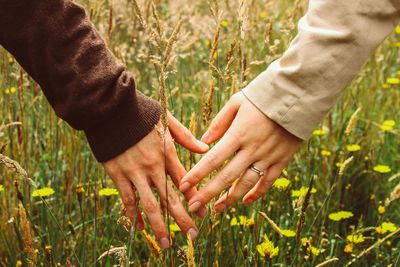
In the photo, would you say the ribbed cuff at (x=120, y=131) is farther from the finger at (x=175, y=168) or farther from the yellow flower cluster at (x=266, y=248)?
the yellow flower cluster at (x=266, y=248)

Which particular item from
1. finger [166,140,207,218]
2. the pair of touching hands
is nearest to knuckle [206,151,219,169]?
the pair of touching hands

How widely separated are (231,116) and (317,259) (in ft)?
2.47

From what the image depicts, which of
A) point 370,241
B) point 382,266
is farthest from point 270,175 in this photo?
point 370,241

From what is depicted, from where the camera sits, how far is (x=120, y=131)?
121cm

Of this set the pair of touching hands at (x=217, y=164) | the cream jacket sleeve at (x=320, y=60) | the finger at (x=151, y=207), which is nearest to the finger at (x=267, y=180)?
the pair of touching hands at (x=217, y=164)

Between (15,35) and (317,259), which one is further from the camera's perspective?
(317,259)

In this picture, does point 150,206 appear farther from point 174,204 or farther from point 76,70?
point 76,70

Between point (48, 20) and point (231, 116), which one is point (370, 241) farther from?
point (48, 20)

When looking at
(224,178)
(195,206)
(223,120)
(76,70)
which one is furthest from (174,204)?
(76,70)

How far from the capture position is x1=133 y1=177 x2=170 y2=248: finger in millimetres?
1223

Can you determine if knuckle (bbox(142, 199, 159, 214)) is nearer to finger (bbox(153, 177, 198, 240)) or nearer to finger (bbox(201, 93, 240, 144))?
finger (bbox(153, 177, 198, 240))

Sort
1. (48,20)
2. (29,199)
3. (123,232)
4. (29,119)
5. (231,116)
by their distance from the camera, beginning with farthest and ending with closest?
(29,119) < (29,199) < (123,232) < (231,116) < (48,20)

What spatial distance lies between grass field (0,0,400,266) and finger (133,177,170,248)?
5 cm

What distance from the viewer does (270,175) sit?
1.24 metres
